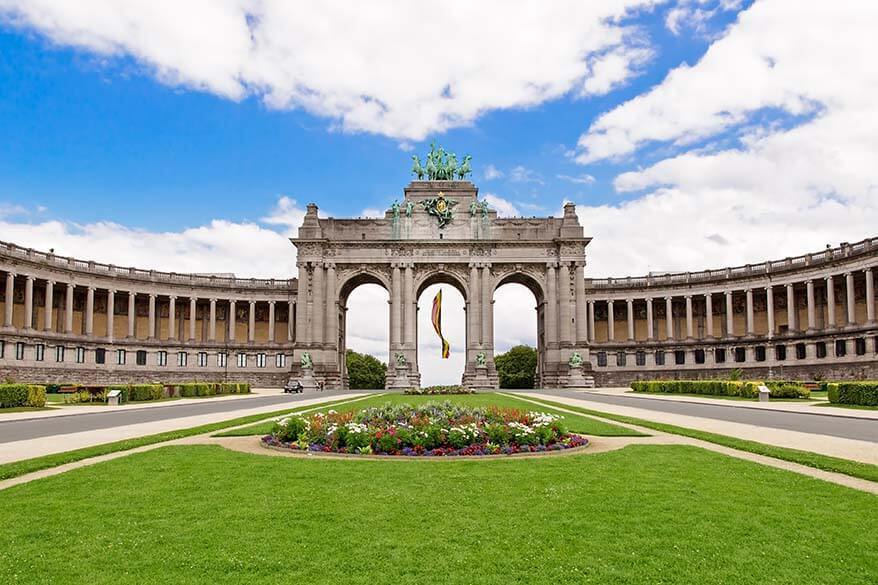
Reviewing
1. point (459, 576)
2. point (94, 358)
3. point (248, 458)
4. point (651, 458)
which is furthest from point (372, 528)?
point (94, 358)

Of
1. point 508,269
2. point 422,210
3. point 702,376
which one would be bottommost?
point 702,376

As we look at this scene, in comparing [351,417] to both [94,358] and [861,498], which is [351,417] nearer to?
[861,498]

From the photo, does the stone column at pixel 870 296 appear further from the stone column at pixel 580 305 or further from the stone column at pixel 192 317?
the stone column at pixel 192 317

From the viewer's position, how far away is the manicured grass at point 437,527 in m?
8.57

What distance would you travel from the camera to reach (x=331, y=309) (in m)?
96.3

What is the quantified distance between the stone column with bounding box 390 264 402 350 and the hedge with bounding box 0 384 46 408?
55.9 m

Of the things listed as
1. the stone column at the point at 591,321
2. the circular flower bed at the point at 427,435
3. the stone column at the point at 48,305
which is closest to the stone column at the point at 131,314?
the stone column at the point at 48,305

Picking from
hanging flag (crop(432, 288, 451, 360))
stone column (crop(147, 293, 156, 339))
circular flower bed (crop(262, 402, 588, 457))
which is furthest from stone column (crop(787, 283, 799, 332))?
stone column (crop(147, 293, 156, 339))

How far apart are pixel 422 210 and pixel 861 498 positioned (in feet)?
289

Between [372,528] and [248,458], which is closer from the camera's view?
[372,528]

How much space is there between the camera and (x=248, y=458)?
1761 centimetres

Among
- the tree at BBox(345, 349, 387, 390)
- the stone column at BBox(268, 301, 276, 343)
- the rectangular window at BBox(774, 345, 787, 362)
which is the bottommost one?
the tree at BBox(345, 349, 387, 390)

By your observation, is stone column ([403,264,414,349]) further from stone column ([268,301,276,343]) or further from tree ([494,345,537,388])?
tree ([494,345,537,388])

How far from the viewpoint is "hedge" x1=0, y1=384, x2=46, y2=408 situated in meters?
41.8
